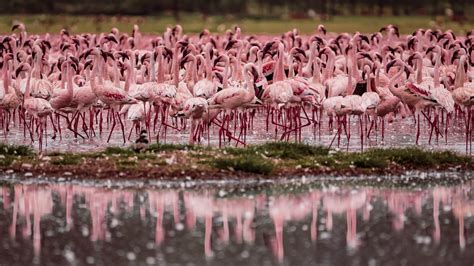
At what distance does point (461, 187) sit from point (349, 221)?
278cm

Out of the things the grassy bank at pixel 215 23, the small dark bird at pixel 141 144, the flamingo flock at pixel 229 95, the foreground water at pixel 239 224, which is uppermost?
the grassy bank at pixel 215 23

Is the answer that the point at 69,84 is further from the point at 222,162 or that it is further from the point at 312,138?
the point at 222,162

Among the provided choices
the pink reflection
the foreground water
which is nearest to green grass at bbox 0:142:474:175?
the foreground water

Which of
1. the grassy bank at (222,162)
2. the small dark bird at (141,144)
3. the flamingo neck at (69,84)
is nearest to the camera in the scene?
the grassy bank at (222,162)

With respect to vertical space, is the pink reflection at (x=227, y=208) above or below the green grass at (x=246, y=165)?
below

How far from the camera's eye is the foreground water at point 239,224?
38.4 feet

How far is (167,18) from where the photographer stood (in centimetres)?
5416

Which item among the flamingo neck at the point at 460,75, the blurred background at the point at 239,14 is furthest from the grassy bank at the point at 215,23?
the flamingo neck at the point at 460,75

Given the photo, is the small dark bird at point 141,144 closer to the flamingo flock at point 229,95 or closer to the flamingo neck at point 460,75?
the flamingo flock at point 229,95

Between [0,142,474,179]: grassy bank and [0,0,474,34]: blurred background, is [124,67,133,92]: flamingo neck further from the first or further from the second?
[0,0,474,34]: blurred background

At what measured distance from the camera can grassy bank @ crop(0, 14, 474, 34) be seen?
4794 centimetres

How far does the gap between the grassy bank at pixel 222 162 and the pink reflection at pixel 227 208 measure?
0.81 m

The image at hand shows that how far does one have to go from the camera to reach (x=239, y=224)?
43.5 feet

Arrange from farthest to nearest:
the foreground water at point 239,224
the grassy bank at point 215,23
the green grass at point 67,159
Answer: the grassy bank at point 215,23, the green grass at point 67,159, the foreground water at point 239,224
